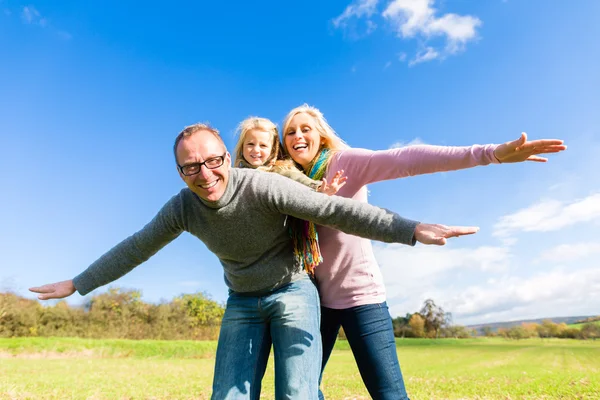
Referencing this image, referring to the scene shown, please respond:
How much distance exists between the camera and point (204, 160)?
2.92 metres

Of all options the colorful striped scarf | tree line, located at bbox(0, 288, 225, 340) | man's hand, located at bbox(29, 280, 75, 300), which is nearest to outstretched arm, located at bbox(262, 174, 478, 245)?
the colorful striped scarf

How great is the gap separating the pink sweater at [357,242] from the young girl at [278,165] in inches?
4.6

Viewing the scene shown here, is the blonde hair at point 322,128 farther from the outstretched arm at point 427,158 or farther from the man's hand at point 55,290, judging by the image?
the man's hand at point 55,290

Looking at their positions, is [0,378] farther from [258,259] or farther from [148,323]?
[148,323]

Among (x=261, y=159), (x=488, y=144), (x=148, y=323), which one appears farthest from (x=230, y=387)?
(x=148, y=323)

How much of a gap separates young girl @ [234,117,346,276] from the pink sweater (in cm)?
12

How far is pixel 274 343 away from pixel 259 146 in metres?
1.84

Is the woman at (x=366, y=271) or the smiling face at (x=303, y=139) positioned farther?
the smiling face at (x=303, y=139)

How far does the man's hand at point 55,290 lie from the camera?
3598 mm

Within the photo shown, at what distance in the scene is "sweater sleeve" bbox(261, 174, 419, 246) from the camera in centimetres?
273

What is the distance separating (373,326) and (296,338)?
0.65 m

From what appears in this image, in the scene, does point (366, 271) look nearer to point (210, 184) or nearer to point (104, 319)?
point (210, 184)

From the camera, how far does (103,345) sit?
2667 cm

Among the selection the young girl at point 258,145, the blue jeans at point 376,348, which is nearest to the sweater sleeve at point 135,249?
the young girl at point 258,145
